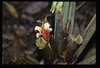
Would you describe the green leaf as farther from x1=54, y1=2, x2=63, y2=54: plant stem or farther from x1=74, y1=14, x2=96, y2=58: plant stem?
x1=74, y1=14, x2=96, y2=58: plant stem

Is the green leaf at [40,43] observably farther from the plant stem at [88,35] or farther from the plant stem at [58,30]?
the plant stem at [88,35]

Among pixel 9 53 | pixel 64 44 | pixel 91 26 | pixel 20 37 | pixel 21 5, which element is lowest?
pixel 9 53

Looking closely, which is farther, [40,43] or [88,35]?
[88,35]

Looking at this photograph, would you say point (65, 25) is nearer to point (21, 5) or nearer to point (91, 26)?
point (91, 26)

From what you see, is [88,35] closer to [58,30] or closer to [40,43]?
[58,30]

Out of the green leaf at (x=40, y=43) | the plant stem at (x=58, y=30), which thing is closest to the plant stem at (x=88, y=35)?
the plant stem at (x=58, y=30)

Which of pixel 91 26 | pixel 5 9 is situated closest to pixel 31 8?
pixel 5 9

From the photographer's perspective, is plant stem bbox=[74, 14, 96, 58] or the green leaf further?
plant stem bbox=[74, 14, 96, 58]

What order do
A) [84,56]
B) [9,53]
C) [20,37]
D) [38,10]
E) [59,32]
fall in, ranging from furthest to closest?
[38,10] < [20,37] < [9,53] < [84,56] < [59,32]

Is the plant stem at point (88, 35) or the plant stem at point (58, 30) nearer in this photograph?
the plant stem at point (58, 30)

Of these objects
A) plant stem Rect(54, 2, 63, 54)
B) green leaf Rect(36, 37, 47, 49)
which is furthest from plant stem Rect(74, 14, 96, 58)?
green leaf Rect(36, 37, 47, 49)

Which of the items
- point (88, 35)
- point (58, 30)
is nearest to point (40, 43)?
point (58, 30)
